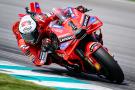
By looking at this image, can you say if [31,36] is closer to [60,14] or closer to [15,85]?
[60,14]

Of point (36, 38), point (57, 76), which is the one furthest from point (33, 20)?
point (57, 76)

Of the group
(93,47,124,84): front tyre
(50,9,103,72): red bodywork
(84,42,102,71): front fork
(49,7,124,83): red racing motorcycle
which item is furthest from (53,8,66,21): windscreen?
(93,47,124,84): front tyre

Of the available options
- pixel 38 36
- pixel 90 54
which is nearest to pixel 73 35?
pixel 90 54

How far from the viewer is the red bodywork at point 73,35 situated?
9.93m

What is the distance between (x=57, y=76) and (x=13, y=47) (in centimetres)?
339

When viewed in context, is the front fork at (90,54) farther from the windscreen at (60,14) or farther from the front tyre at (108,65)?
the windscreen at (60,14)

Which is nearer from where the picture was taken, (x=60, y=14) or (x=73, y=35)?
(x=73, y=35)

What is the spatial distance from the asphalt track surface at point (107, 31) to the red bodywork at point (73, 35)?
0.53 m

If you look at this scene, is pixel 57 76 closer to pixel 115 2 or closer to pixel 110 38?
pixel 110 38

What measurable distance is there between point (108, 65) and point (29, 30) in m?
1.89

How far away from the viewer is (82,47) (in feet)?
33.5

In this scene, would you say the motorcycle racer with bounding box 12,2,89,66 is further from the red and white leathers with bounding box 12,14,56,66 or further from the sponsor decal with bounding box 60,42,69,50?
the sponsor decal with bounding box 60,42,69,50

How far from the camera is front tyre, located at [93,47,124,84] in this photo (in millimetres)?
9625

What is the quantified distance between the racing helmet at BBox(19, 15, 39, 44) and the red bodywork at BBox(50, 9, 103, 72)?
1.20 ft
